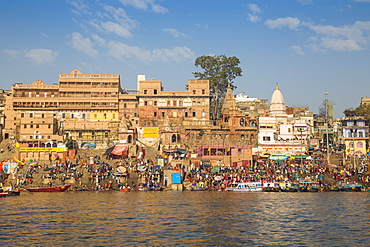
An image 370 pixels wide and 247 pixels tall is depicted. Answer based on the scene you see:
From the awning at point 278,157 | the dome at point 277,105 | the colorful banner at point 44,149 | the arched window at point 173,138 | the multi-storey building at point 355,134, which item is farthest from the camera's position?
the dome at point 277,105

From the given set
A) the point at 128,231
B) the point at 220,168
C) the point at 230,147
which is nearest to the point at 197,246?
the point at 128,231

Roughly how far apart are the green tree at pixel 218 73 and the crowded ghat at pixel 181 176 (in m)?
26.7

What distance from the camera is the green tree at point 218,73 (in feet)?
315

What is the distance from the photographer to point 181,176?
6606cm

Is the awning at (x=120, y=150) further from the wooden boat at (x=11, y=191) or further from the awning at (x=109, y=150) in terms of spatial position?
the wooden boat at (x=11, y=191)

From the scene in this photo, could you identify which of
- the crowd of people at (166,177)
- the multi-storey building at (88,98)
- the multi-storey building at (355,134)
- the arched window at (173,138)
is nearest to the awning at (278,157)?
A: the crowd of people at (166,177)

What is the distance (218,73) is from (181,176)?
114ft

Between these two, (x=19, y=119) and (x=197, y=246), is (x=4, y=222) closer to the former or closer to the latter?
(x=197, y=246)

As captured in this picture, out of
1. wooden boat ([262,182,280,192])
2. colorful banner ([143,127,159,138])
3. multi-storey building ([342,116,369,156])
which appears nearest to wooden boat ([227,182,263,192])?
wooden boat ([262,182,280,192])

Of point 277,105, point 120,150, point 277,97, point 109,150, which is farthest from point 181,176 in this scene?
point 277,97

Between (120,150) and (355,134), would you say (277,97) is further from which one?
(120,150)

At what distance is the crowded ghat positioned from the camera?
6366cm

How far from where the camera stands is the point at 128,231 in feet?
111

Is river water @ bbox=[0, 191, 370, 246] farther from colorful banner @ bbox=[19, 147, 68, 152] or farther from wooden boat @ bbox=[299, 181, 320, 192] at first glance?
colorful banner @ bbox=[19, 147, 68, 152]
